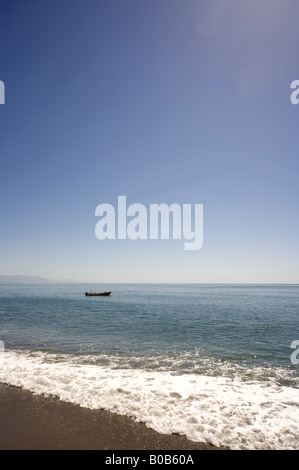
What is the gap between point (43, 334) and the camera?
891 inches

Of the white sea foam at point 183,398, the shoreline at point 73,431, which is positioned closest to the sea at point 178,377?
the white sea foam at point 183,398

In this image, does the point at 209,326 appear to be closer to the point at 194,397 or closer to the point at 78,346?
the point at 78,346

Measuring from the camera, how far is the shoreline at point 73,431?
6.85m

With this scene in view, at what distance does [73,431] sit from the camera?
24.5ft

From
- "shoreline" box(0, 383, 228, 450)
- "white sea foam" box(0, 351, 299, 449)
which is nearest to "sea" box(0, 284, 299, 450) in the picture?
"white sea foam" box(0, 351, 299, 449)

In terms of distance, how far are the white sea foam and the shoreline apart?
400 mm

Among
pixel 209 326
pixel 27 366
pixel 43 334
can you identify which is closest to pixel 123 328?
pixel 43 334

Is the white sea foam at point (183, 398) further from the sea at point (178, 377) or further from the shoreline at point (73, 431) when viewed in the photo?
the shoreline at point (73, 431)

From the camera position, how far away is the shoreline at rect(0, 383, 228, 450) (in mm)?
6852

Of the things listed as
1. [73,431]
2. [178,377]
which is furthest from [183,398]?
[73,431]

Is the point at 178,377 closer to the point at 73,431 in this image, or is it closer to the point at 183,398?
the point at 183,398

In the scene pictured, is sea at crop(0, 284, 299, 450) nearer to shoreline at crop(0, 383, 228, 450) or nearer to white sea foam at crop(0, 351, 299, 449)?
white sea foam at crop(0, 351, 299, 449)

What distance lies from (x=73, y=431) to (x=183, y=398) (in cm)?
459

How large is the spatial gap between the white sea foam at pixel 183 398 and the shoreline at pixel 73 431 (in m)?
0.40
